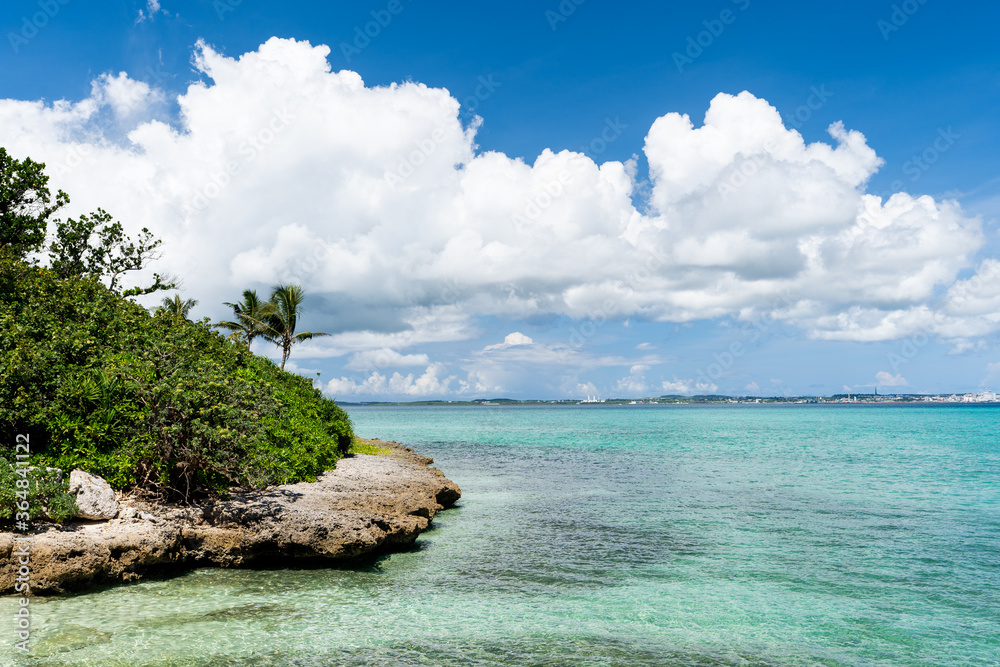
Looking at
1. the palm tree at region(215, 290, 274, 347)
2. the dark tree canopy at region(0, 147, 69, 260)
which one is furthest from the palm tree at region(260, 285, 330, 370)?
the dark tree canopy at region(0, 147, 69, 260)

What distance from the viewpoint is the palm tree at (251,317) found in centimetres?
4244

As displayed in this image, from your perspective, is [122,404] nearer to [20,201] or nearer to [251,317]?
[20,201]

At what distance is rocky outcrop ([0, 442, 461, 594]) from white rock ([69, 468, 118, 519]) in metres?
0.16

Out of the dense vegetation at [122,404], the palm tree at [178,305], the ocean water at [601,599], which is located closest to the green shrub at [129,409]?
the dense vegetation at [122,404]

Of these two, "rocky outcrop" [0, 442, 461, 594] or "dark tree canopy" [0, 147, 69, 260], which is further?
"dark tree canopy" [0, 147, 69, 260]

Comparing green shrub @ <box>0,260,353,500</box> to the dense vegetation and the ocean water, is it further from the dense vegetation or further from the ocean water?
the ocean water

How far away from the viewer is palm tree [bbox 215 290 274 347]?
42438 millimetres

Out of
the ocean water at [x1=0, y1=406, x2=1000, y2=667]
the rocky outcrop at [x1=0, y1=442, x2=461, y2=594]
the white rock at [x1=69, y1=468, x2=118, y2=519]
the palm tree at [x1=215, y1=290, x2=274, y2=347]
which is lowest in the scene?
the ocean water at [x1=0, y1=406, x2=1000, y2=667]

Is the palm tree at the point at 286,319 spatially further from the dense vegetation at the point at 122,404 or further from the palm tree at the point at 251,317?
the dense vegetation at the point at 122,404

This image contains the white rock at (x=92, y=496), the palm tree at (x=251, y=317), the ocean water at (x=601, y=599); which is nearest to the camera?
the ocean water at (x=601, y=599)

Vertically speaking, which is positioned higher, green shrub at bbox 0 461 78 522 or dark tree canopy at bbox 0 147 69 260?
A: dark tree canopy at bbox 0 147 69 260

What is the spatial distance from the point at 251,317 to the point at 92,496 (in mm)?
33890

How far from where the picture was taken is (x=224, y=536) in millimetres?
11219

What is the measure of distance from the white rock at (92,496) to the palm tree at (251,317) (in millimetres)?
31891
